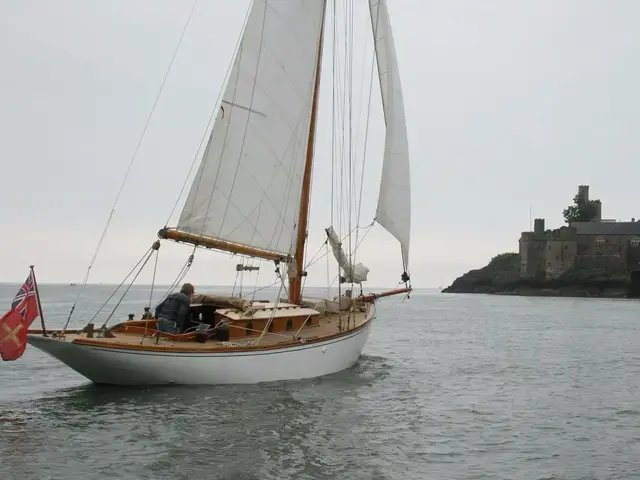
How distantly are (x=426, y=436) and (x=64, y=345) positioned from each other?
7.98 m

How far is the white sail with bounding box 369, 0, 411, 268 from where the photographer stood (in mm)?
25828

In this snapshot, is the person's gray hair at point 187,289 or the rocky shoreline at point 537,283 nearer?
the person's gray hair at point 187,289

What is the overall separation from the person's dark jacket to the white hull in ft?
5.85

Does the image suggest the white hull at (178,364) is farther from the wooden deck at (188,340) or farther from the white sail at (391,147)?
the white sail at (391,147)

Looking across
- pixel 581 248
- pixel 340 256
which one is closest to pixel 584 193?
pixel 581 248

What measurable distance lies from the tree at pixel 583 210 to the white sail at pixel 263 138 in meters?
139

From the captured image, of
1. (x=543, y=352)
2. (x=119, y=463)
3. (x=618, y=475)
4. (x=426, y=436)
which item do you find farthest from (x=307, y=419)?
(x=543, y=352)

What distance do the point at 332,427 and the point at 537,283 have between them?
5304 inches

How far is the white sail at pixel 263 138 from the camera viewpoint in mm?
21109

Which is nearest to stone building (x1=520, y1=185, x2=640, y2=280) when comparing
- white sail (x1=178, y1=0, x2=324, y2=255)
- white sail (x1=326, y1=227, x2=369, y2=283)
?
white sail (x1=326, y1=227, x2=369, y2=283)

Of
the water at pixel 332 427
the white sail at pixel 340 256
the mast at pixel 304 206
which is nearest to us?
the water at pixel 332 427

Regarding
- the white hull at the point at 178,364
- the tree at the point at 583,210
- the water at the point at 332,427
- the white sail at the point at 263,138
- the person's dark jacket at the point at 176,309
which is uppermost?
the tree at the point at 583,210

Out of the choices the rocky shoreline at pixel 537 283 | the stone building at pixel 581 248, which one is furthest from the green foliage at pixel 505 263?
the stone building at pixel 581 248

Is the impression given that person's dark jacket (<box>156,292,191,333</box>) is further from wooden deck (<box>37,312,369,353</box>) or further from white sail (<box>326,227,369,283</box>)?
white sail (<box>326,227,369,283</box>)
